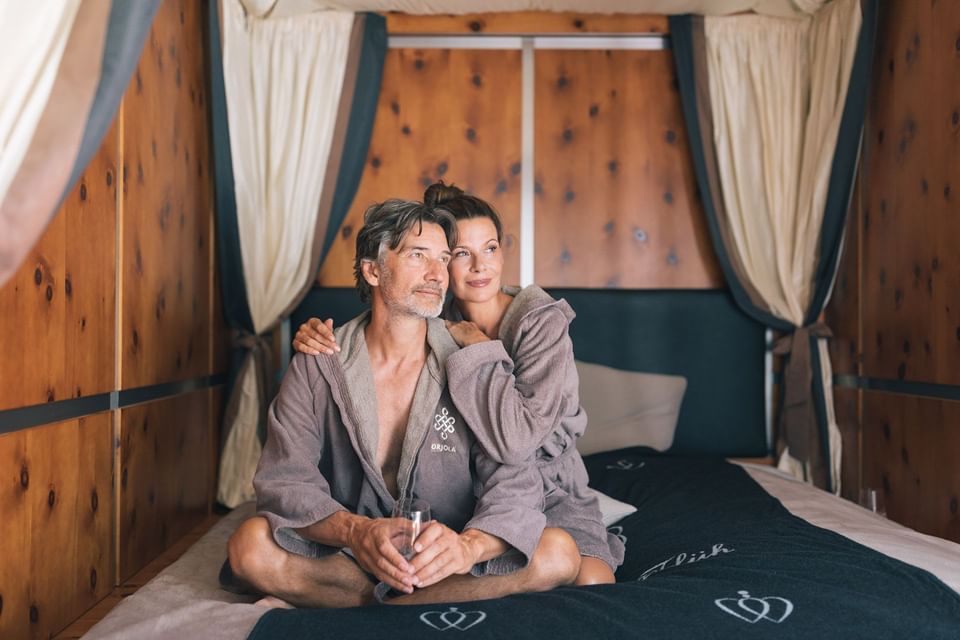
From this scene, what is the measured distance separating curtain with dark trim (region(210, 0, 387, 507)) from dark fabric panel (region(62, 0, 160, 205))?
2.46 m

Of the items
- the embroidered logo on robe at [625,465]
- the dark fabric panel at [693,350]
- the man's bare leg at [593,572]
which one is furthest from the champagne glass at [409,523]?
the dark fabric panel at [693,350]

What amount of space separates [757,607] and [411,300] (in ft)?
3.42

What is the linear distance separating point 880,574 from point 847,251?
2.34m

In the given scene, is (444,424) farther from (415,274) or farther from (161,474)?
(161,474)

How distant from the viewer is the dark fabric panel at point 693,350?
13.2 ft

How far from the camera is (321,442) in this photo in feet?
7.21

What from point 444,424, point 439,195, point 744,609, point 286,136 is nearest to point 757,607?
point 744,609

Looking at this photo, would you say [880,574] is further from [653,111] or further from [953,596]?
[653,111]

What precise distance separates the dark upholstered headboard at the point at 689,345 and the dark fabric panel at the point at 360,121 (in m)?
0.37

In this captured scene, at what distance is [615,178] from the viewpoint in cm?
421

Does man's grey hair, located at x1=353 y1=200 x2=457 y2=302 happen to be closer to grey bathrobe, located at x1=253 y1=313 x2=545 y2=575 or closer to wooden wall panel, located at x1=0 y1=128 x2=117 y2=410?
grey bathrobe, located at x1=253 y1=313 x2=545 y2=575

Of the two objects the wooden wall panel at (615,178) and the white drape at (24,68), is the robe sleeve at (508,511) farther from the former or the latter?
the wooden wall panel at (615,178)

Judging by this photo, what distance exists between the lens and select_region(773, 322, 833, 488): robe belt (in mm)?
3947

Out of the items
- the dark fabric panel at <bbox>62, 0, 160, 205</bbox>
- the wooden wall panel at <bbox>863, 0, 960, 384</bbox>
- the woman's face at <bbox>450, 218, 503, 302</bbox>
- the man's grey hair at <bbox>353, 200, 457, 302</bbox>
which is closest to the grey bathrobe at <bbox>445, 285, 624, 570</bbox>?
the woman's face at <bbox>450, 218, 503, 302</bbox>
